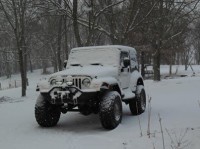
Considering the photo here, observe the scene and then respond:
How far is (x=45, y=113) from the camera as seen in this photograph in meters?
9.36

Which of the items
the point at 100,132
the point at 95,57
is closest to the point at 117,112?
the point at 100,132

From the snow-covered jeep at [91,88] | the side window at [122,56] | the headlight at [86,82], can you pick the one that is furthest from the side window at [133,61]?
the headlight at [86,82]

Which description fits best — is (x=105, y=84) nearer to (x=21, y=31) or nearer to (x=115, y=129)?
(x=115, y=129)

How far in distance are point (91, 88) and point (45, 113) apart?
1475 mm

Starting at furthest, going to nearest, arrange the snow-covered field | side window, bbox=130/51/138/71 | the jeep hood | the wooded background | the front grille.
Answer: the wooded background < side window, bbox=130/51/138/71 < the jeep hood < the front grille < the snow-covered field

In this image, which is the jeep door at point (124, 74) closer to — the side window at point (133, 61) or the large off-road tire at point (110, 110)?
the side window at point (133, 61)

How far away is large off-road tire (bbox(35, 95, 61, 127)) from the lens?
30.7 feet

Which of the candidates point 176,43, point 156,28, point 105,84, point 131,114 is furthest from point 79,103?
point 176,43

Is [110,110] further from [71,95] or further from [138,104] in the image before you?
[138,104]

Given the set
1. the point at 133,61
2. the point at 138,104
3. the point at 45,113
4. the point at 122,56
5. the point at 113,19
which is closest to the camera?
the point at 45,113

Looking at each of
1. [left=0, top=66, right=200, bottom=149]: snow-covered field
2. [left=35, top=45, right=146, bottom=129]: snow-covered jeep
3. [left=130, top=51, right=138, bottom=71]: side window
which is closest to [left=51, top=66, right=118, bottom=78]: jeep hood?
[left=35, top=45, right=146, bottom=129]: snow-covered jeep

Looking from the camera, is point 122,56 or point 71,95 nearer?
point 71,95

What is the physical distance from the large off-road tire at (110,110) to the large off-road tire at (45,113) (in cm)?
144

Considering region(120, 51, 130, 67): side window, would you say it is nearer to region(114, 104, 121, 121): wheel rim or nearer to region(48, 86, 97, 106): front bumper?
region(114, 104, 121, 121): wheel rim
